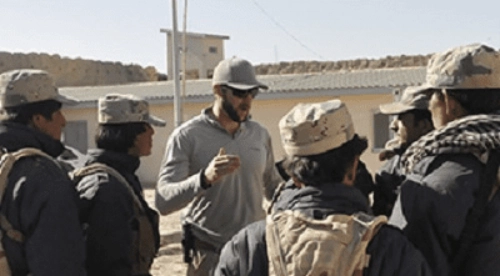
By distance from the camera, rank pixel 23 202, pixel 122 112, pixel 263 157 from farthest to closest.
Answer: pixel 263 157, pixel 122 112, pixel 23 202

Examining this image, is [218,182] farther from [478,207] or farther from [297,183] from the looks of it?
[478,207]

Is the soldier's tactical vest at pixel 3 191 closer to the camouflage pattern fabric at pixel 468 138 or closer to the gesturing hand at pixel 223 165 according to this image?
the gesturing hand at pixel 223 165

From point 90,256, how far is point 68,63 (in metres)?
31.4

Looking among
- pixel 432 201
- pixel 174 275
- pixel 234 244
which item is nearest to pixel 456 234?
pixel 432 201

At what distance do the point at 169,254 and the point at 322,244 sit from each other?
8355 mm

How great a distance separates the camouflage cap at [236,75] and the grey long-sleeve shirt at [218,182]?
22 cm

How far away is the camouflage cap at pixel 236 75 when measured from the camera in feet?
13.7

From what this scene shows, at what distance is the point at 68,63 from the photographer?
33656 mm

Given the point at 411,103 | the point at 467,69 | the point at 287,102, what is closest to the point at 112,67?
the point at 287,102

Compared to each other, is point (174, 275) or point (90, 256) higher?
point (90, 256)

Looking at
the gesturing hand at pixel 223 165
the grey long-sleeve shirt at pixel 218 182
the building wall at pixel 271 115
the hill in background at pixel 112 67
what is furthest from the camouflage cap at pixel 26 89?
the hill in background at pixel 112 67

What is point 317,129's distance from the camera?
2.27m

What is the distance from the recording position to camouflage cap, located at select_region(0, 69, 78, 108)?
3.16 m

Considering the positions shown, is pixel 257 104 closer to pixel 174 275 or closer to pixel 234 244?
pixel 174 275
